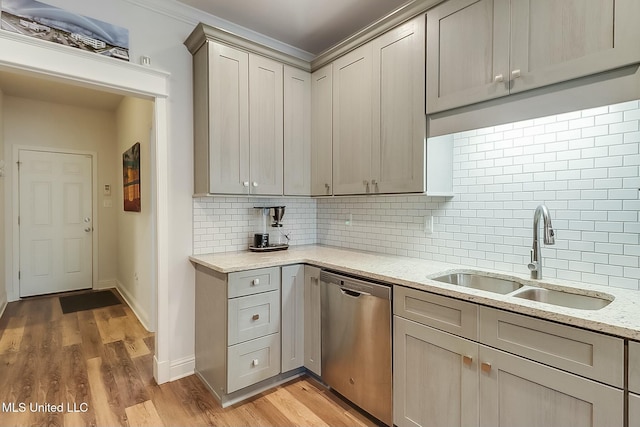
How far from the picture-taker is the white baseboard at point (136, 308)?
341 centimetres

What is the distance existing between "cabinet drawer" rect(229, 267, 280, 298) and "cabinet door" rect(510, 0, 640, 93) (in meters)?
1.75

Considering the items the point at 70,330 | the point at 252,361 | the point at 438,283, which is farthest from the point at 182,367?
the point at 438,283

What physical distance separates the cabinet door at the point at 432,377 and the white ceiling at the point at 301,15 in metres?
2.17

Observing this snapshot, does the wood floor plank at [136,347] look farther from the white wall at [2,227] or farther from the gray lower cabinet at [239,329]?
the white wall at [2,227]

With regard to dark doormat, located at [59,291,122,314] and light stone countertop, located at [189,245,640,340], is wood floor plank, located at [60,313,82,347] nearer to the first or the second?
dark doormat, located at [59,291,122,314]

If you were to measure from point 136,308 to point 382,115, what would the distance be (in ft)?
11.7

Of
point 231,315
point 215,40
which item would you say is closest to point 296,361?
point 231,315

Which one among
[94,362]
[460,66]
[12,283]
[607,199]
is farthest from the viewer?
[12,283]

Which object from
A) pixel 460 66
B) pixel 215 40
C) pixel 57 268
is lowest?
pixel 57 268

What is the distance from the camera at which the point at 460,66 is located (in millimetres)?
1775

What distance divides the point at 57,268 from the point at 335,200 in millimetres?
4359

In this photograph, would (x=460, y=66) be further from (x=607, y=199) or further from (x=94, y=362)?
(x=94, y=362)

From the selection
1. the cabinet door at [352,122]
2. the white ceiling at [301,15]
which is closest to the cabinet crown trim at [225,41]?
the white ceiling at [301,15]

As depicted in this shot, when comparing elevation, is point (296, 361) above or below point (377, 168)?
below
